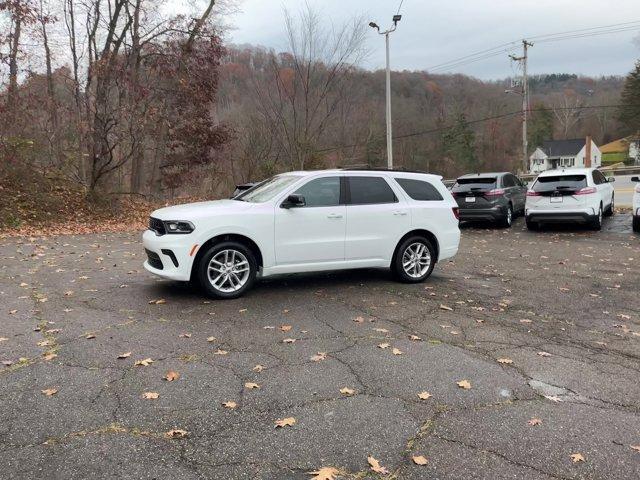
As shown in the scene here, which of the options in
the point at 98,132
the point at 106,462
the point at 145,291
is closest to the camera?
the point at 106,462

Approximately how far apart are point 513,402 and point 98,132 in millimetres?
18085

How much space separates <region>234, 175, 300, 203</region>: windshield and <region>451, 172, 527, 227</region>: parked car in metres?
9.78

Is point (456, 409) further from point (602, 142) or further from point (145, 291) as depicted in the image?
point (602, 142)

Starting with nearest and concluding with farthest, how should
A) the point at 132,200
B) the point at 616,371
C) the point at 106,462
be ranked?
the point at 106,462
the point at 616,371
the point at 132,200

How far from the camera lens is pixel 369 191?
7.79m

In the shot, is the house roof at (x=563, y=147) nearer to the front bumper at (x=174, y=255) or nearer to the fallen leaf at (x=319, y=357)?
the front bumper at (x=174, y=255)

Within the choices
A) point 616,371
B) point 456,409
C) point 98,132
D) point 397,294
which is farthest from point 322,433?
point 98,132

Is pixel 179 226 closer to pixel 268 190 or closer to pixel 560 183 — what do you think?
pixel 268 190

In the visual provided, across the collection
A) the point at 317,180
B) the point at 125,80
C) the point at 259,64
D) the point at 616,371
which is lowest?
the point at 616,371

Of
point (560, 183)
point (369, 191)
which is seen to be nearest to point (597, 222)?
point (560, 183)

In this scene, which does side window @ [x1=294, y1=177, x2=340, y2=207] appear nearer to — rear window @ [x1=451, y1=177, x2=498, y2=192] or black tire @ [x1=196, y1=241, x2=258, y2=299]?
black tire @ [x1=196, y1=241, x2=258, y2=299]

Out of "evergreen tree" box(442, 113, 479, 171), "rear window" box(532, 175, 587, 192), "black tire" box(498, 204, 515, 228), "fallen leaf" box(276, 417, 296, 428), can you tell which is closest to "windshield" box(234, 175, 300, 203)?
"fallen leaf" box(276, 417, 296, 428)

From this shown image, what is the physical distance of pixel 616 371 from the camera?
4688mm

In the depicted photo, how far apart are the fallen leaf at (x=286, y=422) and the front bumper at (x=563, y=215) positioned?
13.1 m
